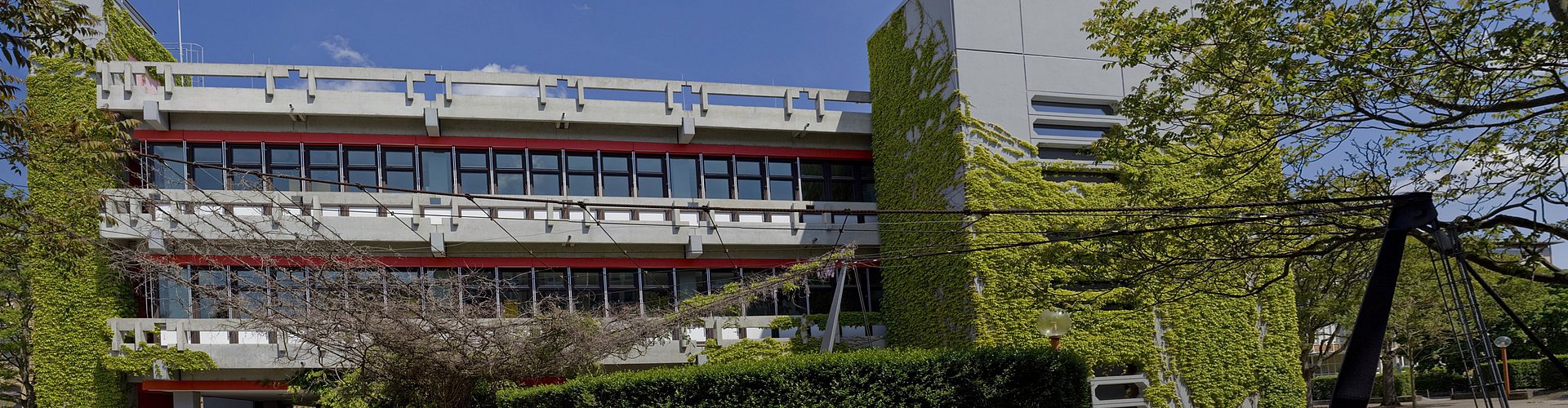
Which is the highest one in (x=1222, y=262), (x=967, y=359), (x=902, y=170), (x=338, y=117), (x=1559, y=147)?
(x=338, y=117)

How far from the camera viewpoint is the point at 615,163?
24.2 meters

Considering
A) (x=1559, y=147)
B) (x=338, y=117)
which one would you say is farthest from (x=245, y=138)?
(x=1559, y=147)

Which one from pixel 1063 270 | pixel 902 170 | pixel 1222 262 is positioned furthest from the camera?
pixel 902 170

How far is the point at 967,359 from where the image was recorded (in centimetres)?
1198

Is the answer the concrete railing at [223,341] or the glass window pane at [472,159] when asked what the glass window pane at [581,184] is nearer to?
the glass window pane at [472,159]

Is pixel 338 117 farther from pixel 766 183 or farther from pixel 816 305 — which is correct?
pixel 816 305

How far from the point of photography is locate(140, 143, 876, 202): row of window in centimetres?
2238

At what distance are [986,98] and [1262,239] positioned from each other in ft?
33.3

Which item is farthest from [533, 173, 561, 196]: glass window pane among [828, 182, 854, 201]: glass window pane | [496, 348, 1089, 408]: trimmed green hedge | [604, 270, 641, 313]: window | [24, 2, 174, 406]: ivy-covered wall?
[496, 348, 1089, 408]: trimmed green hedge

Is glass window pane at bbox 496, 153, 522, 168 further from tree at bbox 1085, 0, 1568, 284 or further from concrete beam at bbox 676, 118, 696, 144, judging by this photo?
tree at bbox 1085, 0, 1568, 284

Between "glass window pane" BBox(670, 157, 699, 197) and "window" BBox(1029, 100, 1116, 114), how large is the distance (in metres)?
7.48

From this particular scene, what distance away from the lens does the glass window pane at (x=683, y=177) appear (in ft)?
80.2

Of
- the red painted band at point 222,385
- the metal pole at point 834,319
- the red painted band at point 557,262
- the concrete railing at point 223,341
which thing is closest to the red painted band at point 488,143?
the red painted band at point 557,262

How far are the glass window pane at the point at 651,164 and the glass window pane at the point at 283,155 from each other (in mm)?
6899
